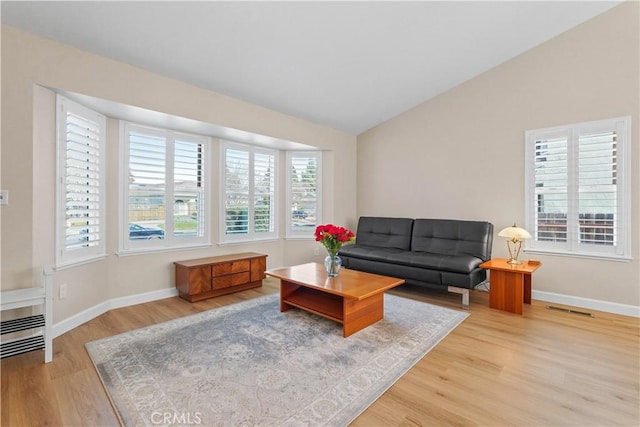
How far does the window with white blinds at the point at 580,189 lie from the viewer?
3355 mm

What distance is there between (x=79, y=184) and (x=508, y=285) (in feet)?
15.2

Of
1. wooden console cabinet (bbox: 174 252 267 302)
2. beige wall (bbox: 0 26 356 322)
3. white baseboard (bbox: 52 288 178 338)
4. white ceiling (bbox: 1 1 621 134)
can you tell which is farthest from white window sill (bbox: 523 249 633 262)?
white baseboard (bbox: 52 288 178 338)

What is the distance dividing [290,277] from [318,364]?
105 cm

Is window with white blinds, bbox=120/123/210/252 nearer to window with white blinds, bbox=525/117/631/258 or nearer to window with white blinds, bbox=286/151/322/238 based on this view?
window with white blinds, bbox=286/151/322/238

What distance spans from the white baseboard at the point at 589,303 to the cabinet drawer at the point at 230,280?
12.4ft

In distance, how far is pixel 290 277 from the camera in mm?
3156

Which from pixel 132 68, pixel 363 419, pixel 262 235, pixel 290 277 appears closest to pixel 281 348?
pixel 290 277

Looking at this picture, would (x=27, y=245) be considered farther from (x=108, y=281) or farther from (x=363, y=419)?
(x=363, y=419)

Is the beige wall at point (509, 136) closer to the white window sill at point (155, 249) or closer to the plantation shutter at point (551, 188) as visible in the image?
the plantation shutter at point (551, 188)

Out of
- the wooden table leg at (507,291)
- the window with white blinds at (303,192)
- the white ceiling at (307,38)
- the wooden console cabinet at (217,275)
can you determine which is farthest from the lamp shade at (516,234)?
the wooden console cabinet at (217,275)

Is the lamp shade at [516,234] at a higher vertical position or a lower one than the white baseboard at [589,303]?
higher

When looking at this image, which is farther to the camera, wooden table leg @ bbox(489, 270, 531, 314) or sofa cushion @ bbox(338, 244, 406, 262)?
sofa cushion @ bbox(338, 244, 406, 262)

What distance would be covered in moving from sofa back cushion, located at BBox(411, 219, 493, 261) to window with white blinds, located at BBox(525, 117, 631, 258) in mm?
559

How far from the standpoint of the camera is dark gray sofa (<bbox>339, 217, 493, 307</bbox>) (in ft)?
11.9
